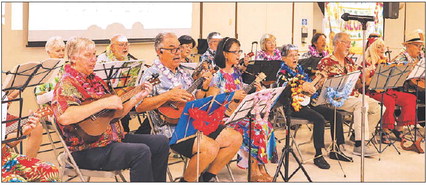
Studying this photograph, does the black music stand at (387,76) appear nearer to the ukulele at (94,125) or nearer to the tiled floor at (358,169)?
the tiled floor at (358,169)

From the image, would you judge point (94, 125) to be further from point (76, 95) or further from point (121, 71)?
point (121, 71)

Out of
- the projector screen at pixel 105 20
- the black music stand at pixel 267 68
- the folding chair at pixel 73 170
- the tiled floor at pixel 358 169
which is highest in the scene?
the projector screen at pixel 105 20

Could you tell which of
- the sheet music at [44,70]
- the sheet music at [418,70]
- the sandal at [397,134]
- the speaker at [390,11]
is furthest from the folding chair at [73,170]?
the speaker at [390,11]

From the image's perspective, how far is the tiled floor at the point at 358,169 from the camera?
4.57 meters

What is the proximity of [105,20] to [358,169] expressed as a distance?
340cm

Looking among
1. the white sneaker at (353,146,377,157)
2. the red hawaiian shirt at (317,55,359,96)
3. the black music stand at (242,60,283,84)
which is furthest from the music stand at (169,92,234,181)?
the white sneaker at (353,146,377,157)

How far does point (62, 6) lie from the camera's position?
5.89 m

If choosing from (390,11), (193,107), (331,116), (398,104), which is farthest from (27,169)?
(390,11)

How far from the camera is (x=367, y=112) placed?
5578mm

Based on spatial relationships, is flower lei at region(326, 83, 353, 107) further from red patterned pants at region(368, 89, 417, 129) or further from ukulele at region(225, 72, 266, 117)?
red patterned pants at region(368, 89, 417, 129)

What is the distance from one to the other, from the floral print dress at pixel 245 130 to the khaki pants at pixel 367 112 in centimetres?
131

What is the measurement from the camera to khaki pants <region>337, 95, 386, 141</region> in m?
5.36

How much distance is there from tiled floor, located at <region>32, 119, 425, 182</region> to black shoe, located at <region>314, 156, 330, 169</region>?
0.04 m

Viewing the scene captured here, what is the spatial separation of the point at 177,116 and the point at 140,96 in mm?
601
